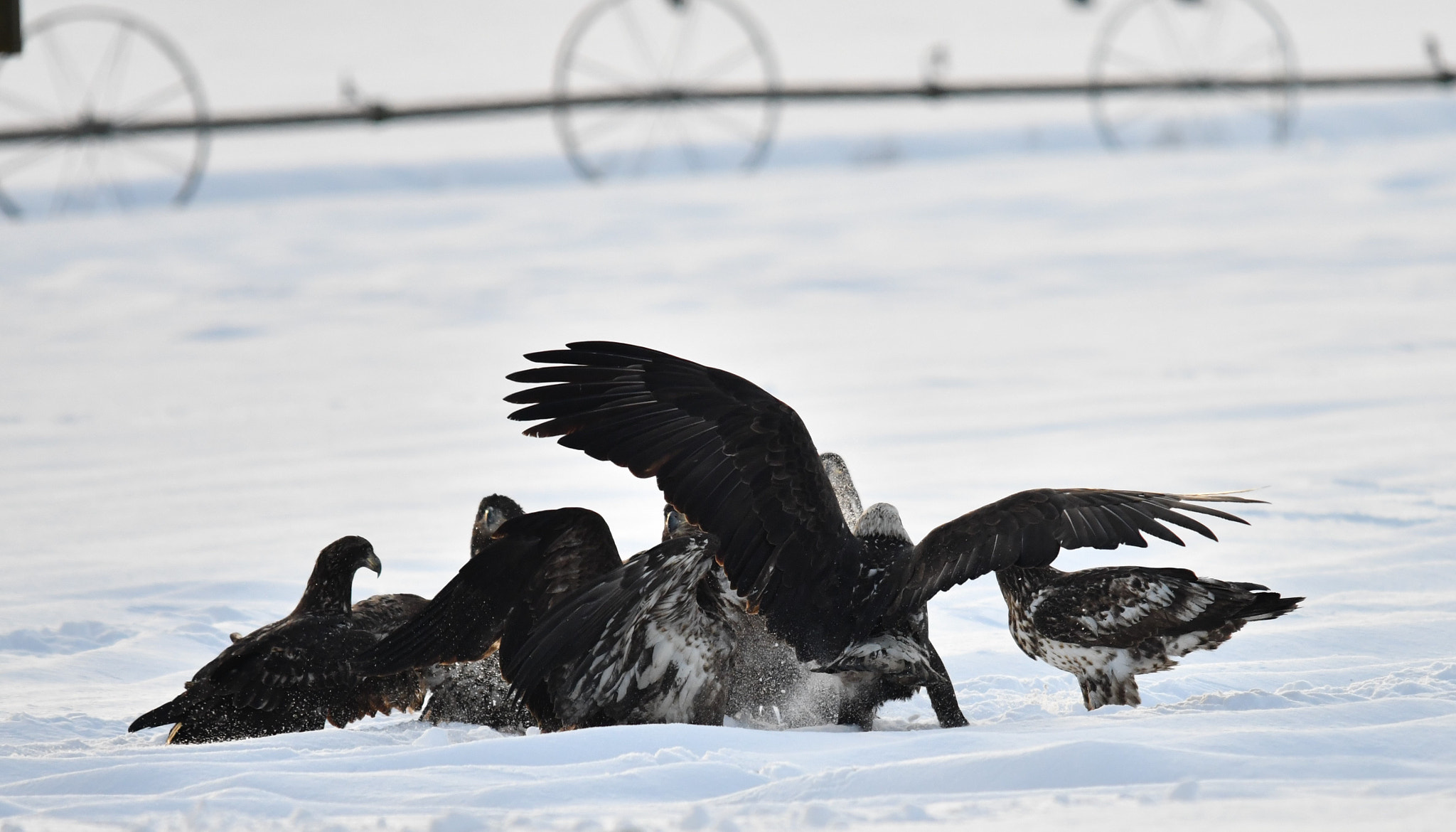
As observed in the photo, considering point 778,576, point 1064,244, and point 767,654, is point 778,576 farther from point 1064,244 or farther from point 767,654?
point 1064,244

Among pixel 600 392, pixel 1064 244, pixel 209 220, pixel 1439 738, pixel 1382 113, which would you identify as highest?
pixel 1382 113

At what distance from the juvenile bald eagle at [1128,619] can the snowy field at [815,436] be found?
192mm

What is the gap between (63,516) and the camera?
926 centimetres

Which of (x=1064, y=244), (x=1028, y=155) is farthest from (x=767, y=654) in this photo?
(x=1028, y=155)

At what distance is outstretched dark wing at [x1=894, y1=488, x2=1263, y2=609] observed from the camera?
16.3 ft

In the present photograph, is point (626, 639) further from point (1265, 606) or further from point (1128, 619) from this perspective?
point (1265, 606)

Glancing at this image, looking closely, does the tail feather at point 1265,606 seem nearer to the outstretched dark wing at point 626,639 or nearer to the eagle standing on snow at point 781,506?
the eagle standing on snow at point 781,506

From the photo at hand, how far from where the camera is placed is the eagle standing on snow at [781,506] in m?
5.04

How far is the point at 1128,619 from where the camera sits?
18.2 ft

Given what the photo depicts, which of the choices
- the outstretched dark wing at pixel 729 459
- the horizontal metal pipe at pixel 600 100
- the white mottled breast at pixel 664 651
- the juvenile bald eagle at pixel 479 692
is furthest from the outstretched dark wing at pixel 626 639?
the horizontal metal pipe at pixel 600 100

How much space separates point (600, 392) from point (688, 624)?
850 mm

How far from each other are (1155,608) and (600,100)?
13347 mm

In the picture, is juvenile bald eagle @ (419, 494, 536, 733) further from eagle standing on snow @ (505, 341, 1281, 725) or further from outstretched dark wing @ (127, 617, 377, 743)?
eagle standing on snow @ (505, 341, 1281, 725)

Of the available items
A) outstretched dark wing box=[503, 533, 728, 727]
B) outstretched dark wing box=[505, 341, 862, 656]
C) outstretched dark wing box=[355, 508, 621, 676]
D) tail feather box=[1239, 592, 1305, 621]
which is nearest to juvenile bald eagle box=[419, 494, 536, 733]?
outstretched dark wing box=[355, 508, 621, 676]
